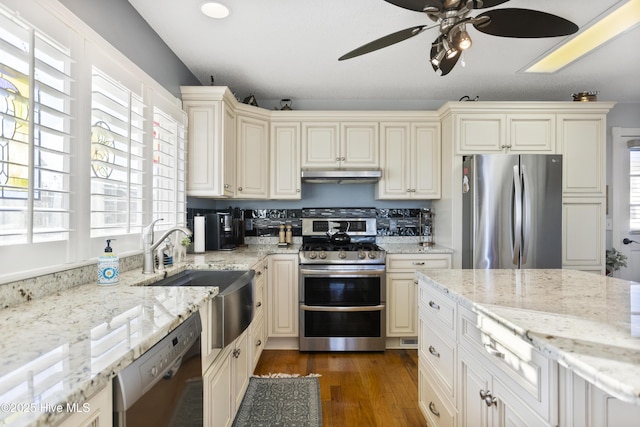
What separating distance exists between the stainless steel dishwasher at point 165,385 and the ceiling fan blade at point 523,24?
1714mm

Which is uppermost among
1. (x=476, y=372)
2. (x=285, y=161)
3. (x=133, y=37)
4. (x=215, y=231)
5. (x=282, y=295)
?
(x=133, y=37)

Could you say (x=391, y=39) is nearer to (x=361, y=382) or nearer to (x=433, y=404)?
(x=433, y=404)

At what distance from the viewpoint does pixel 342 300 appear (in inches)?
112

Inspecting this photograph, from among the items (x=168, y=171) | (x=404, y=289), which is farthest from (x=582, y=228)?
(x=168, y=171)

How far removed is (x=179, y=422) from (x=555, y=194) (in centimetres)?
317

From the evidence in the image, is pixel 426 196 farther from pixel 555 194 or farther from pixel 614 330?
pixel 614 330

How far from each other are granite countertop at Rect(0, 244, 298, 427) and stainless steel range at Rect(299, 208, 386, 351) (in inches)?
62.7

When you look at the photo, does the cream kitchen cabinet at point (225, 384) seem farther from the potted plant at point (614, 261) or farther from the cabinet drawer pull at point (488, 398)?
the potted plant at point (614, 261)

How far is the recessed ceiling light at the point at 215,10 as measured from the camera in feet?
6.08

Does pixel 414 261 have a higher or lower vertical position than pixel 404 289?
higher

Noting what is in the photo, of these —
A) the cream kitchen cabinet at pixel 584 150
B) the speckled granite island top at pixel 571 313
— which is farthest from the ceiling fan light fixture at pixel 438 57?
the cream kitchen cabinet at pixel 584 150

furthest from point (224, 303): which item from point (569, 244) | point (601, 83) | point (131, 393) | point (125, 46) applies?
point (601, 83)

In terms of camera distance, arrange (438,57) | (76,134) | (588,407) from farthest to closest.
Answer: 1. (438,57)
2. (76,134)
3. (588,407)

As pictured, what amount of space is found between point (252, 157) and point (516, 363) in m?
2.67
